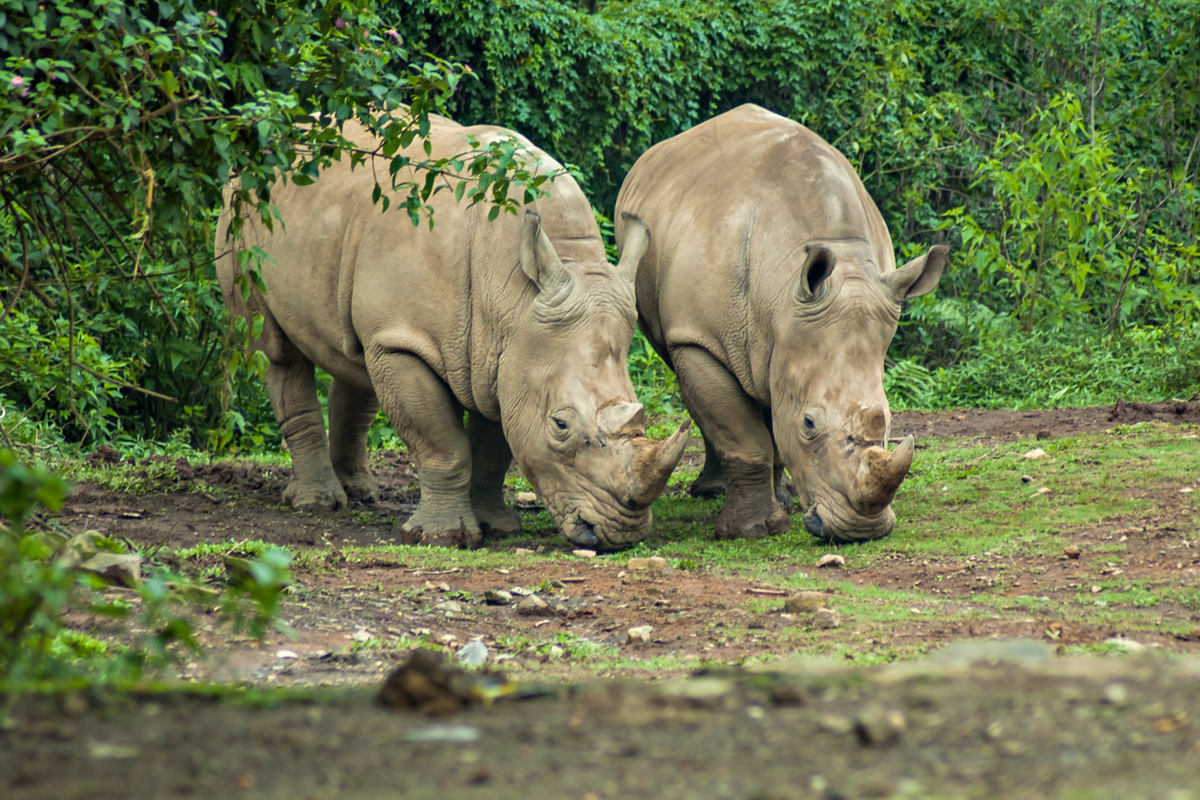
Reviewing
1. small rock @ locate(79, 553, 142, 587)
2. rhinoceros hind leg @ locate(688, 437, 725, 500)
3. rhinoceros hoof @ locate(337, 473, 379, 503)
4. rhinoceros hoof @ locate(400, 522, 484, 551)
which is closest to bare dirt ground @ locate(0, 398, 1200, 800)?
small rock @ locate(79, 553, 142, 587)

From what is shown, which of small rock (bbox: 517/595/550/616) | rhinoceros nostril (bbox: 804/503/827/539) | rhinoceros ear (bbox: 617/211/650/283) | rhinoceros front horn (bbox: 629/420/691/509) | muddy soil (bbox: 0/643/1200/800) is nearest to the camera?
muddy soil (bbox: 0/643/1200/800)

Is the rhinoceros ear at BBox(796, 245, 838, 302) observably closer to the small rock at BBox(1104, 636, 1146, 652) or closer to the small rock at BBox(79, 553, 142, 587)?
the small rock at BBox(1104, 636, 1146, 652)

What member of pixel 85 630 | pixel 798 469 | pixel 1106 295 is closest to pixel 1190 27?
pixel 1106 295

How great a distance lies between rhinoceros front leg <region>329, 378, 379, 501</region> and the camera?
7586 millimetres

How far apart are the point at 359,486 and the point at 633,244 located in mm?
2492

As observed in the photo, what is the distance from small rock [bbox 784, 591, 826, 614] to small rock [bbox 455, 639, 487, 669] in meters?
1.25

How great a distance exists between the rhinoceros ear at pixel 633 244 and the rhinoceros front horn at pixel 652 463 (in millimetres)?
973

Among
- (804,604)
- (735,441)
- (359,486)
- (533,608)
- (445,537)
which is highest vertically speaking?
(804,604)

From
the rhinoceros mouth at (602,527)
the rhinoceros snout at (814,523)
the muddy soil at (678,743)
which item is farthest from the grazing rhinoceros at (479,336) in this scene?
the muddy soil at (678,743)

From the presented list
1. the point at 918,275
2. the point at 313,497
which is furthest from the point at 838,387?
the point at 313,497

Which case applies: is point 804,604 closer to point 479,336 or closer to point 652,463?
Result: point 652,463

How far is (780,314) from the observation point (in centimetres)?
607

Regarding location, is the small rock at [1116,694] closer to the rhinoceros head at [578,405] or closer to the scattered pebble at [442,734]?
the scattered pebble at [442,734]

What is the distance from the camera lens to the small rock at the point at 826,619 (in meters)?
4.29
